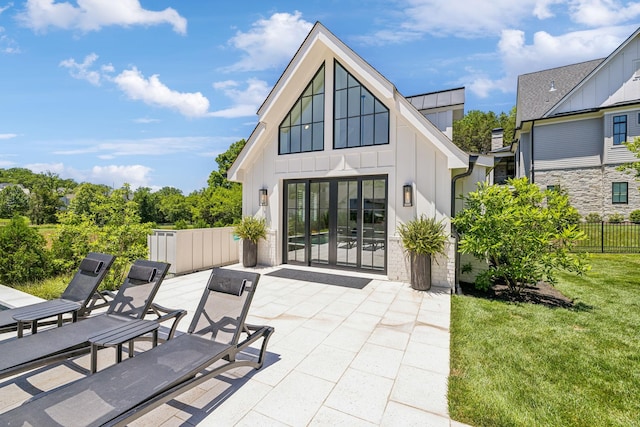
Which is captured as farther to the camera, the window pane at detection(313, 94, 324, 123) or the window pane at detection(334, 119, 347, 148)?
the window pane at detection(313, 94, 324, 123)

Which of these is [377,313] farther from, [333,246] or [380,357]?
[333,246]

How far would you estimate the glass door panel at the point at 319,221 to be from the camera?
8.79m

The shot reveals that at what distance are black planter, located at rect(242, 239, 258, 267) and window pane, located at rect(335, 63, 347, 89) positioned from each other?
220 inches

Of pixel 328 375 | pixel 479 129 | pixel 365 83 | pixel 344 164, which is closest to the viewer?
pixel 328 375

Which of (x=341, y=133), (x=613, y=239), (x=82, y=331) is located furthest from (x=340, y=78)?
(x=613, y=239)

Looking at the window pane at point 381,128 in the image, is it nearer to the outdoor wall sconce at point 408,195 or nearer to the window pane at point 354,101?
the window pane at point 354,101

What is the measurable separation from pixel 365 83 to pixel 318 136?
201cm

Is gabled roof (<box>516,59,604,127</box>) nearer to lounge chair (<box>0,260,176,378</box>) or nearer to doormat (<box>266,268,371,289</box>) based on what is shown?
doormat (<box>266,268,371,289</box>)

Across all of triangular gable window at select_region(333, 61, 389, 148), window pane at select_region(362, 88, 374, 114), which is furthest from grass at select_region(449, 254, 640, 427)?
window pane at select_region(362, 88, 374, 114)

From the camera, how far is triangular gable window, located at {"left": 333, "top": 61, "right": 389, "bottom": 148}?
803 centimetres

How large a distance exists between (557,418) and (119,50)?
1478 centimetres

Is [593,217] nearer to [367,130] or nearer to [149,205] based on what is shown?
[367,130]

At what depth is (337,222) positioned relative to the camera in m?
8.53

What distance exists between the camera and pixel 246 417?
2533 millimetres
